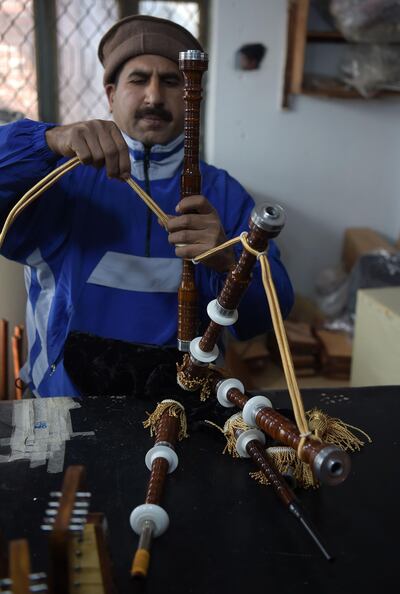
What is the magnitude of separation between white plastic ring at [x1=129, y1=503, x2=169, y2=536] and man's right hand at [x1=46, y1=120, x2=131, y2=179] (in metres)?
0.45

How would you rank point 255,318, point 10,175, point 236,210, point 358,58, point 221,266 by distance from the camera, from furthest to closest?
point 358,58 → point 236,210 → point 255,318 → point 10,175 → point 221,266

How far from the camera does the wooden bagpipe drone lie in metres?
0.60

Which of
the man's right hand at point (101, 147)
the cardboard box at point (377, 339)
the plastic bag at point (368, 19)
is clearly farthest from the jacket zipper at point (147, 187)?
the plastic bag at point (368, 19)

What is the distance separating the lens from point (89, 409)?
880 mm

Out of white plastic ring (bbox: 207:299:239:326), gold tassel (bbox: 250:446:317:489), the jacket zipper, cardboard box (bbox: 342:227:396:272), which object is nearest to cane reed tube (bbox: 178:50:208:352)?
white plastic ring (bbox: 207:299:239:326)

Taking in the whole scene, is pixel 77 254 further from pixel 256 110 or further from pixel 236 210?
pixel 256 110

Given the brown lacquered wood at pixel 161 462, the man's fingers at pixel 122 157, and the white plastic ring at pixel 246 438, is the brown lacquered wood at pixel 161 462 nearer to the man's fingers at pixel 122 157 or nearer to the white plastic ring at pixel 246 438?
the white plastic ring at pixel 246 438

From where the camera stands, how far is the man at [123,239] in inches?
42.8

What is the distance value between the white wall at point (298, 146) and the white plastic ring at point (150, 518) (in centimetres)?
189

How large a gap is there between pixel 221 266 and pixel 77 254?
0.41m

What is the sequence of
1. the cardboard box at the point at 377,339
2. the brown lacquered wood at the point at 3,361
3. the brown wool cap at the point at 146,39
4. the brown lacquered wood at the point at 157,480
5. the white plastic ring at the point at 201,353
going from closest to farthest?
the brown lacquered wood at the point at 157,480 < the white plastic ring at the point at 201,353 < the brown wool cap at the point at 146,39 < the brown lacquered wood at the point at 3,361 < the cardboard box at the point at 377,339

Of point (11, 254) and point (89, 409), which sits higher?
point (11, 254)

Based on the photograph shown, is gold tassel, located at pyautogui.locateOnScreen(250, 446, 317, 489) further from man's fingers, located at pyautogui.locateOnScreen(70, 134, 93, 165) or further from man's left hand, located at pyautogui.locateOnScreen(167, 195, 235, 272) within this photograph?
man's fingers, located at pyautogui.locateOnScreen(70, 134, 93, 165)

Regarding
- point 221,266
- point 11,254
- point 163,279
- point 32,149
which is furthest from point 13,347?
point 221,266
